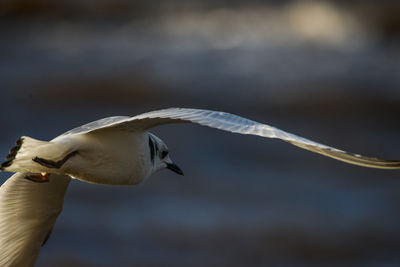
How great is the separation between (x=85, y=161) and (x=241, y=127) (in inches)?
26.9

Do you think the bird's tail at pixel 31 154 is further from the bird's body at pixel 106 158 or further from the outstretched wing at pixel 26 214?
the outstretched wing at pixel 26 214

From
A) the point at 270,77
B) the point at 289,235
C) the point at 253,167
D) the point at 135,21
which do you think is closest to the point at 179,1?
the point at 135,21

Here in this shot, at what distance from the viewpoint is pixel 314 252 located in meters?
11.1

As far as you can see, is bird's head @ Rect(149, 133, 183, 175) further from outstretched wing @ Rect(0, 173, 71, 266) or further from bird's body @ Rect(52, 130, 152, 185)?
outstretched wing @ Rect(0, 173, 71, 266)

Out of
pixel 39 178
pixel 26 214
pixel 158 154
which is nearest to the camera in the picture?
pixel 39 178

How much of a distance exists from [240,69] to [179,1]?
157 cm

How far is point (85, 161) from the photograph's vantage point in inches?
138

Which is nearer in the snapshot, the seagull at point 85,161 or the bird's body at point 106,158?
the seagull at point 85,161

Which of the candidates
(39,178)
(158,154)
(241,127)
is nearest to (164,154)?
(158,154)

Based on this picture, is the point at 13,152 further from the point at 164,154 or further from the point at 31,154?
the point at 164,154

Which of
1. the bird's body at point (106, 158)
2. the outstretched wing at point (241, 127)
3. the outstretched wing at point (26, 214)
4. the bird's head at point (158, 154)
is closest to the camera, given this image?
the outstretched wing at point (241, 127)

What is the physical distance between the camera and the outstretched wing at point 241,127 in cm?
295

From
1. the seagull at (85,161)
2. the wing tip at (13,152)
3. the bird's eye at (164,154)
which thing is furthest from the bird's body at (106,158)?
the bird's eye at (164,154)

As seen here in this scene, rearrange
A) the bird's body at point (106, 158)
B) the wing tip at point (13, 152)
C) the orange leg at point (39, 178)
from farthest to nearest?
1. the orange leg at point (39, 178)
2. the bird's body at point (106, 158)
3. the wing tip at point (13, 152)
